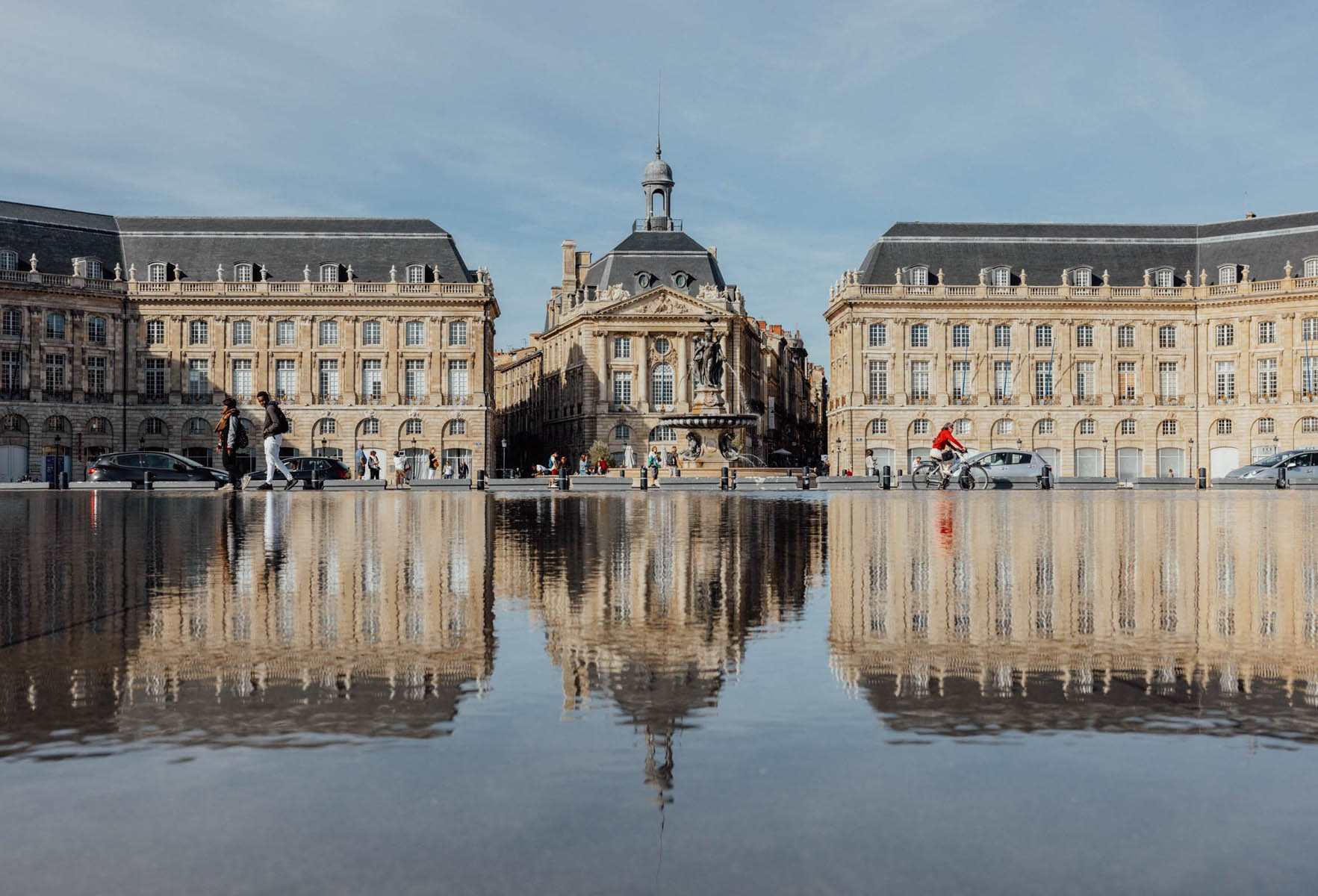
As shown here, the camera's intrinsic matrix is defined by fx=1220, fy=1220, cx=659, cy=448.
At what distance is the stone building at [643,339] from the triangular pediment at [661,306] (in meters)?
0.05

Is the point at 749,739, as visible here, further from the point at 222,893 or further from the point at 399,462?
the point at 399,462

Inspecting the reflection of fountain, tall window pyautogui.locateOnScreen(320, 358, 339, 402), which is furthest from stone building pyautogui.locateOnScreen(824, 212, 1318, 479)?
tall window pyautogui.locateOnScreen(320, 358, 339, 402)

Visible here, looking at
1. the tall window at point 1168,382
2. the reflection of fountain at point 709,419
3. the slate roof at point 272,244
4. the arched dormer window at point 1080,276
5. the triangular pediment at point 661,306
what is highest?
the slate roof at point 272,244

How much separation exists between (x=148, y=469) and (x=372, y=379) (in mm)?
37809

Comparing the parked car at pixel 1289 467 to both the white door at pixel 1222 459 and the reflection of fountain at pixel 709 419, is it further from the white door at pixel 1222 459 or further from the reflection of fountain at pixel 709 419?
the white door at pixel 1222 459

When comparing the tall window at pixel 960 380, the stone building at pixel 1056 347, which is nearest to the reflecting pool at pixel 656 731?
the stone building at pixel 1056 347

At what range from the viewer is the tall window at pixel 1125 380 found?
83.1m

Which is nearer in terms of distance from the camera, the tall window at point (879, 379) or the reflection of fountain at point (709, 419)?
the reflection of fountain at point (709, 419)

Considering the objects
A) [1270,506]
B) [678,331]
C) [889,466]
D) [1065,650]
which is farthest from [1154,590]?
[678,331]

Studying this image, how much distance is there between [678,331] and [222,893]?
8472cm

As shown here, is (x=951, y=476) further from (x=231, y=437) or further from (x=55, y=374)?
(x=55, y=374)

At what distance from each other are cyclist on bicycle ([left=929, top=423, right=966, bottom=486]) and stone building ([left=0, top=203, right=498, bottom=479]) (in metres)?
47.6

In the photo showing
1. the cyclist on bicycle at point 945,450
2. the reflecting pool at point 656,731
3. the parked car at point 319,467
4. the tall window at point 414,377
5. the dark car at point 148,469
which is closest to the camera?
the reflecting pool at point 656,731

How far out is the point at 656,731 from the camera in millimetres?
4023
